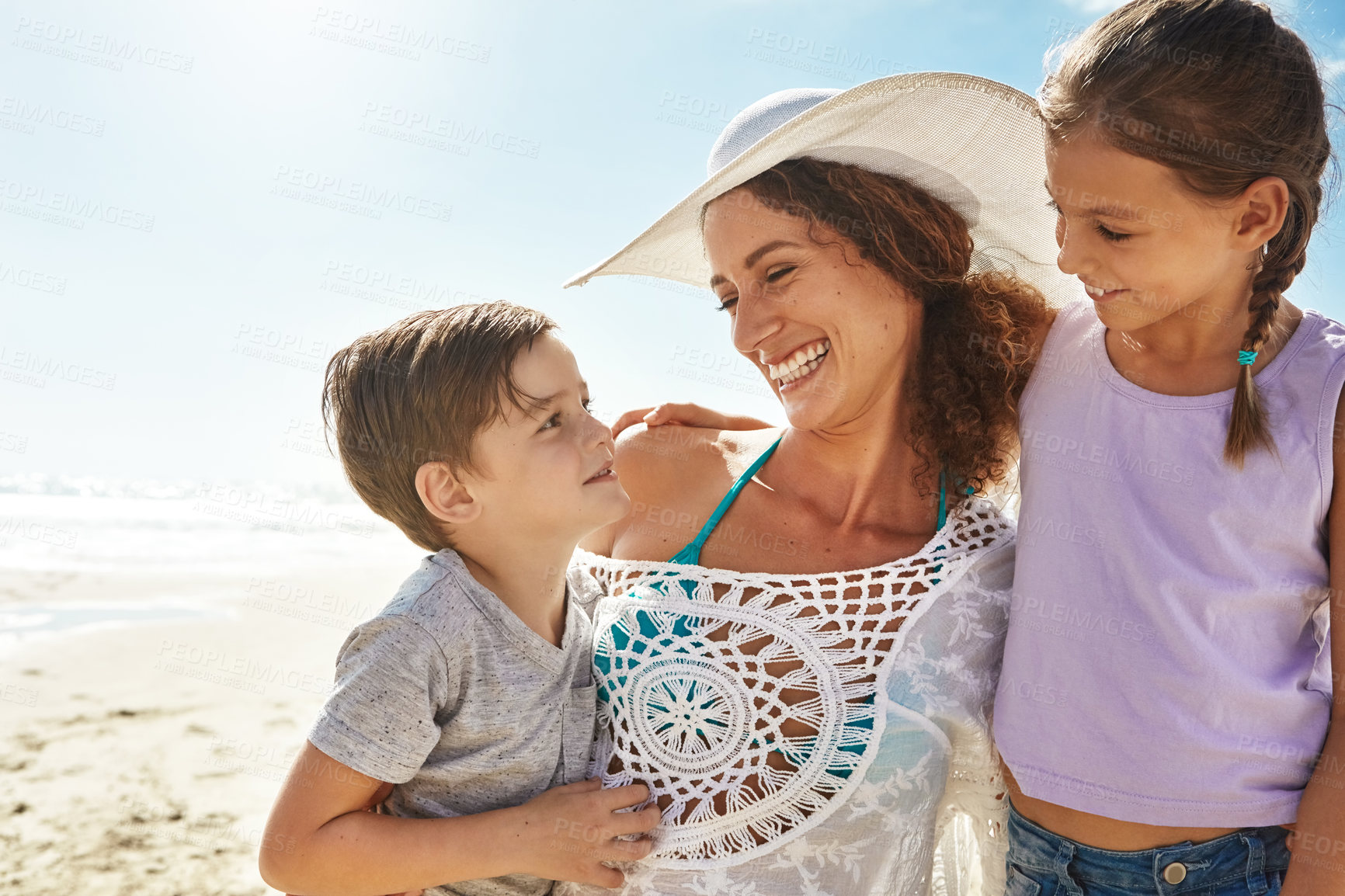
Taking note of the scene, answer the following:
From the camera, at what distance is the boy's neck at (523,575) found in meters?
1.92

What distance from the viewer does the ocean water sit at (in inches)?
311

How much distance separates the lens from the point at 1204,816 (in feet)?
5.69

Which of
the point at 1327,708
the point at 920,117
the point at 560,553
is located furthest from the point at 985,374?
the point at 560,553

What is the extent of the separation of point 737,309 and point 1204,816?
1.39 m

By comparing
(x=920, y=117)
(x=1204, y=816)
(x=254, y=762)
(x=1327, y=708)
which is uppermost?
(x=920, y=117)

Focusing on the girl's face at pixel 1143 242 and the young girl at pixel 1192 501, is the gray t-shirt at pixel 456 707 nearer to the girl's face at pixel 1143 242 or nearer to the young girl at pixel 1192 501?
the young girl at pixel 1192 501

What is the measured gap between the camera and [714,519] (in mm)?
2176

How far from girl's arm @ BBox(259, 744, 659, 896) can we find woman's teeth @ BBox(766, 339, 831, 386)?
39.4 inches

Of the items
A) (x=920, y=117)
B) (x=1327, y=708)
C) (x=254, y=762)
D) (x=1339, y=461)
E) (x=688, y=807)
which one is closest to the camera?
(x=1339, y=461)

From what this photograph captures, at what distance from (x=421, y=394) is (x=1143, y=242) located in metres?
1.38

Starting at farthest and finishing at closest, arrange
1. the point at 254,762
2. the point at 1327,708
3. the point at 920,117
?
the point at 254,762 < the point at 920,117 < the point at 1327,708

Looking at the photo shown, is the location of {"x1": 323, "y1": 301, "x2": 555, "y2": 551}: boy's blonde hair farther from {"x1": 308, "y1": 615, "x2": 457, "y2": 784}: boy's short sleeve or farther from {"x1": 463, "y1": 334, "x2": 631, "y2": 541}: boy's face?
{"x1": 308, "y1": 615, "x2": 457, "y2": 784}: boy's short sleeve

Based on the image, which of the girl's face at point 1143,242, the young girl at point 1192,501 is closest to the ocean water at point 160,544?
the young girl at point 1192,501

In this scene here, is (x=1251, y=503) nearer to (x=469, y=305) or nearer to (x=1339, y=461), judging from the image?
(x=1339, y=461)
